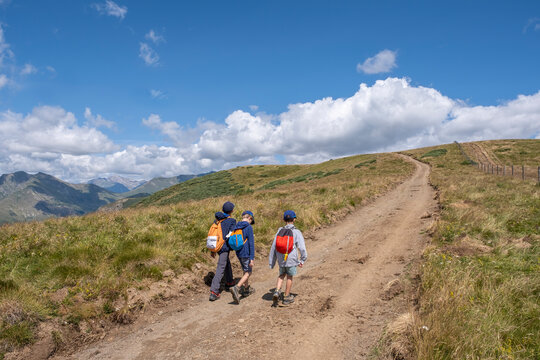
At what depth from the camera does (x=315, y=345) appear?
4.75 metres

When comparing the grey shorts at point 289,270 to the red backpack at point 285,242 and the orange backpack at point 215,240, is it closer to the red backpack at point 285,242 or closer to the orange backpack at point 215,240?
the red backpack at point 285,242

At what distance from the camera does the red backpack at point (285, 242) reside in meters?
6.52

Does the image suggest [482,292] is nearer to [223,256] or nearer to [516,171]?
[223,256]

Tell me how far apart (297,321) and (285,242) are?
166cm

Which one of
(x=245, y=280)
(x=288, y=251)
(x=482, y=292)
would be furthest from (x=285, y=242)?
(x=482, y=292)

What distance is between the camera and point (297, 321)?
5566mm

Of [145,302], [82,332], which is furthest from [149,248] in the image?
[82,332]

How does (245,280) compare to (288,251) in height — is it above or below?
below

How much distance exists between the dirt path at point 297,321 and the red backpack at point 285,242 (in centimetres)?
118

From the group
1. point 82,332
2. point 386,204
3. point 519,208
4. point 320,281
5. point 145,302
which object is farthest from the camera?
point 386,204

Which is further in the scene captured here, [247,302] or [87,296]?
[247,302]

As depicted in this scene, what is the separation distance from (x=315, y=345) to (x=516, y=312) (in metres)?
3.30

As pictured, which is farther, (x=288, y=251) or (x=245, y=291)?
(x=245, y=291)

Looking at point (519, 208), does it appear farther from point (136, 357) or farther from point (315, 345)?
point (136, 357)
